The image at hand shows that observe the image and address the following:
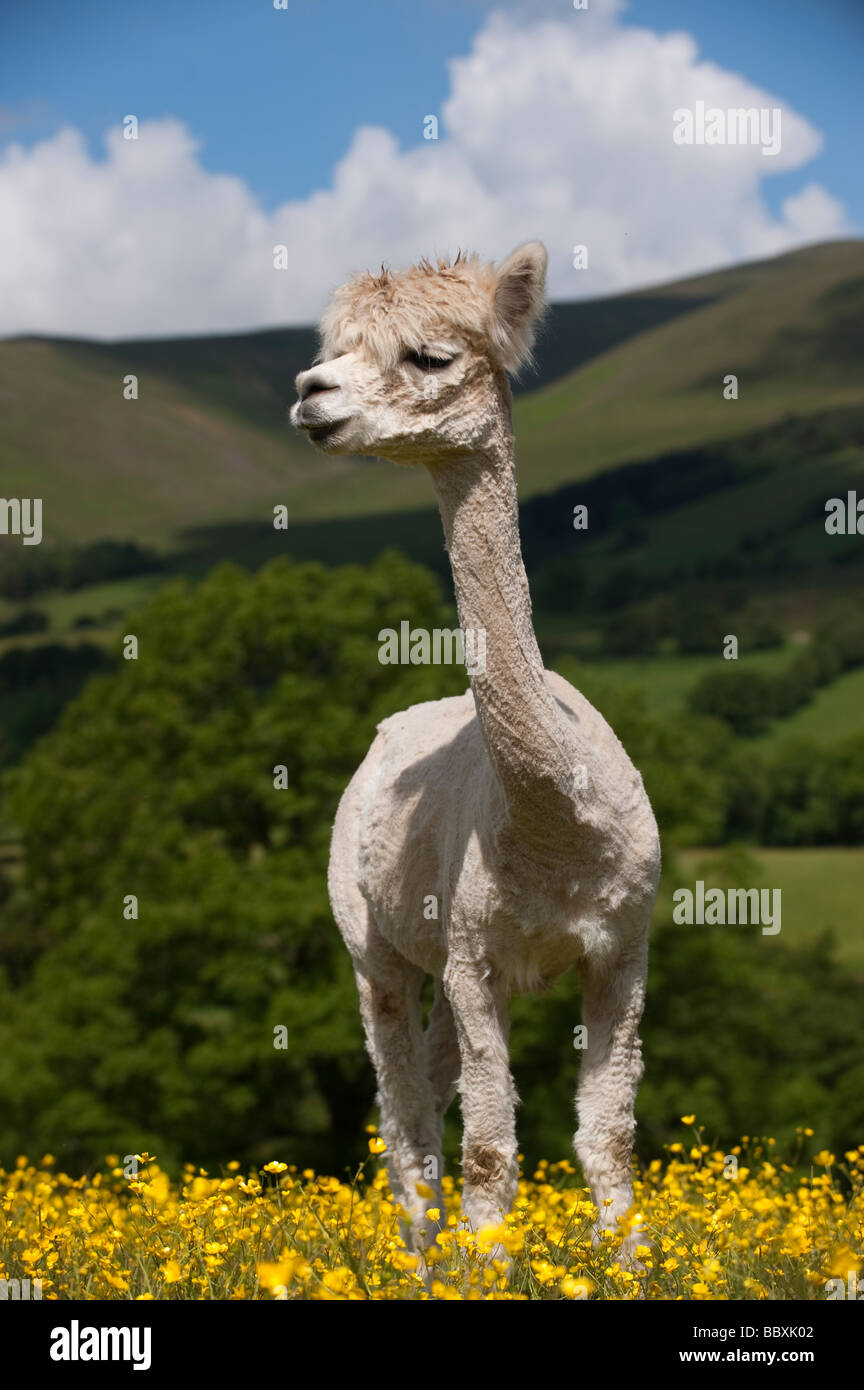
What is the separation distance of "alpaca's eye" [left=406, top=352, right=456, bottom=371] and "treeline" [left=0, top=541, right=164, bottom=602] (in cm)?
4632

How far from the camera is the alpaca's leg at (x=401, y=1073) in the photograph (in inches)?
279

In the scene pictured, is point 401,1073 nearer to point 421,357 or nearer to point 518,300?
point 421,357

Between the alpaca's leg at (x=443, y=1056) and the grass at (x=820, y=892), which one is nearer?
the alpaca's leg at (x=443, y=1056)

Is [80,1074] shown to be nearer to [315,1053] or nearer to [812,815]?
[315,1053]

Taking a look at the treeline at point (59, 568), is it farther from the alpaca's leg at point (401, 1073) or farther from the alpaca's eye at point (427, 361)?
the alpaca's eye at point (427, 361)

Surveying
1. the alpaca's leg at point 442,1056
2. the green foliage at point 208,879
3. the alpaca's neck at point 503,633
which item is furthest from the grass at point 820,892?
the alpaca's neck at point 503,633

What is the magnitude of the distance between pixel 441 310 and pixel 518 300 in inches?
14.1

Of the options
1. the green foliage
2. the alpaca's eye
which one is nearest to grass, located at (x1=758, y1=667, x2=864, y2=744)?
the green foliage

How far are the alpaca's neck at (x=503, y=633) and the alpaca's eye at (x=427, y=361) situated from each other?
34cm

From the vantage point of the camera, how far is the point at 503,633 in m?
5.46

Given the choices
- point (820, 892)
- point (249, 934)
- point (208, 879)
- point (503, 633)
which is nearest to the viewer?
point (503, 633)

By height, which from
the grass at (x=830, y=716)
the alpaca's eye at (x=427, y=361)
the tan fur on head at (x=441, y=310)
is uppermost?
the grass at (x=830, y=716)

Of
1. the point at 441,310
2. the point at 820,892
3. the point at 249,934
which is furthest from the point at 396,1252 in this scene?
the point at 820,892

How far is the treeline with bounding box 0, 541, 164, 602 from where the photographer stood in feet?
164
